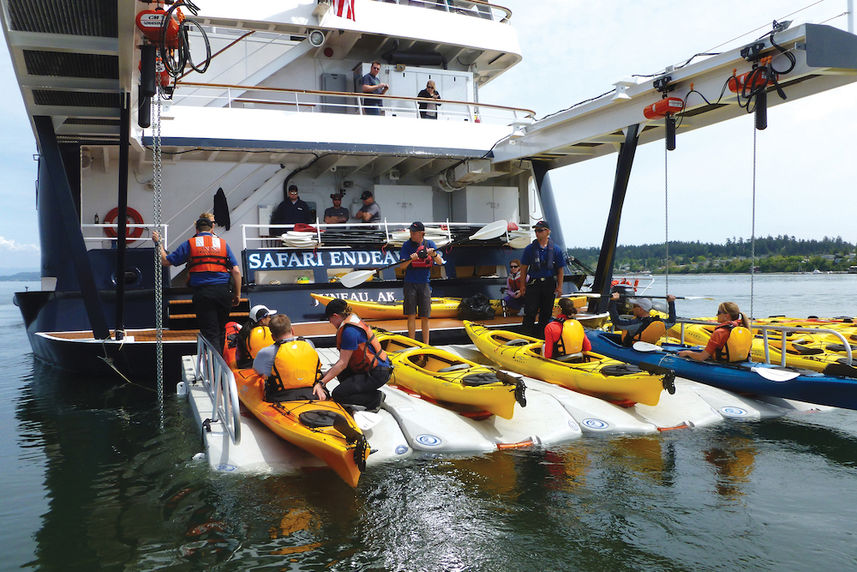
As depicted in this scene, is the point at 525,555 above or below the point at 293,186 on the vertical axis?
below

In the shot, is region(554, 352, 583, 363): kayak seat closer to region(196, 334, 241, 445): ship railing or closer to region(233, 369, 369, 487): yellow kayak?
region(233, 369, 369, 487): yellow kayak

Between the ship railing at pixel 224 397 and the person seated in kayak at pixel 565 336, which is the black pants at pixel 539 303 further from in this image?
the ship railing at pixel 224 397

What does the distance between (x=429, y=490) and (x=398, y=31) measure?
11.5 m

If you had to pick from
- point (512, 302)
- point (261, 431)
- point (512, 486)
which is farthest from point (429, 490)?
point (512, 302)

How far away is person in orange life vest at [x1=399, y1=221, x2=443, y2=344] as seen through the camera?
9.63m

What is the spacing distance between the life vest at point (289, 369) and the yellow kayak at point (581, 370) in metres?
3.52

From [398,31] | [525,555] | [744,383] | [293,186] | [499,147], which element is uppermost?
[398,31]

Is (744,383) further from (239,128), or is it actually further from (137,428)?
(239,128)

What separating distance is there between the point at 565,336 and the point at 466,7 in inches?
433

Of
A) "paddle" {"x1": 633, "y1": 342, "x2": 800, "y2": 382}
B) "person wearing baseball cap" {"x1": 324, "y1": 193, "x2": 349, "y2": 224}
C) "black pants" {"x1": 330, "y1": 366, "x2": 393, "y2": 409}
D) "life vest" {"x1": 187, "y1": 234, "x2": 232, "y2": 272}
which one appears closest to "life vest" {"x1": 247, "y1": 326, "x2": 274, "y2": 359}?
"life vest" {"x1": 187, "y1": 234, "x2": 232, "y2": 272}

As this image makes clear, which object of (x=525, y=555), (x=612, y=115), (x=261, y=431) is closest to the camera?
(x=525, y=555)

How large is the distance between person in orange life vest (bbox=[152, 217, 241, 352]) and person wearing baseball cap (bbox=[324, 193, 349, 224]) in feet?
18.8

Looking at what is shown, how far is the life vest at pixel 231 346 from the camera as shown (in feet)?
26.3

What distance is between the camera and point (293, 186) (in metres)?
13.3
